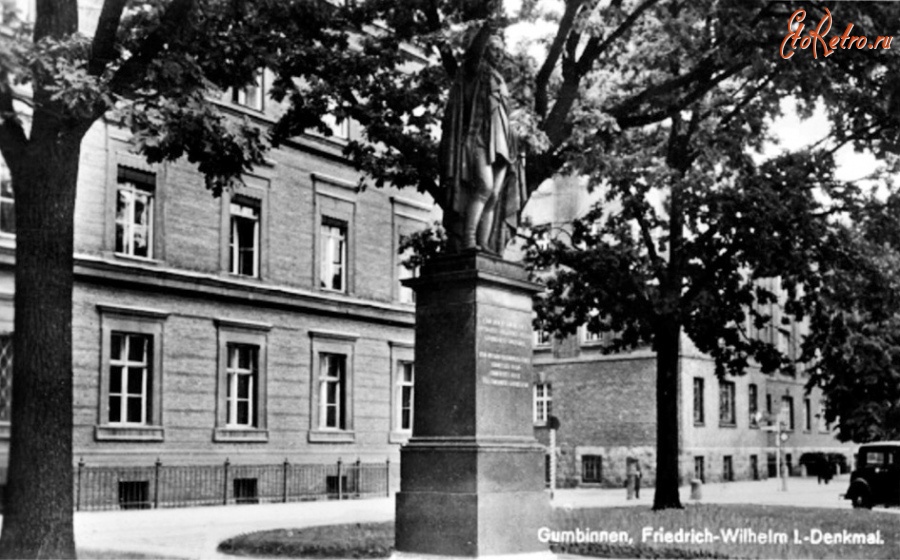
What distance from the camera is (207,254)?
95.6ft

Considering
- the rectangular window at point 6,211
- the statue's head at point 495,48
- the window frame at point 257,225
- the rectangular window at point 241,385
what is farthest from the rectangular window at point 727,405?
the statue's head at point 495,48

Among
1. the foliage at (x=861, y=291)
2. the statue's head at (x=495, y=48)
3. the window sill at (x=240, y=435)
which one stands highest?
the statue's head at (x=495, y=48)

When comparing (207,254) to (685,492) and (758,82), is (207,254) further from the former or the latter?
(685,492)

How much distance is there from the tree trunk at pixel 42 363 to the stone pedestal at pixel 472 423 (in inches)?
149

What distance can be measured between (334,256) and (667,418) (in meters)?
12.0

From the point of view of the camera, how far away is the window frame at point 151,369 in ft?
85.2

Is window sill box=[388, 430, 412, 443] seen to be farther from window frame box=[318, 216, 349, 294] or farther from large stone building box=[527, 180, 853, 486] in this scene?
large stone building box=[527, 180, 853, 486]

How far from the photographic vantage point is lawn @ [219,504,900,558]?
15.8 meters

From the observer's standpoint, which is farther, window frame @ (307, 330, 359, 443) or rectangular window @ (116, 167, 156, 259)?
window frame @ (307, 330, 359, 443)

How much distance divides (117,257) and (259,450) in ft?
21.7

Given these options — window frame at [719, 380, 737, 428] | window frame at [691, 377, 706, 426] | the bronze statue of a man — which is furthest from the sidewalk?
window frame at [719, 380, 737, 428]

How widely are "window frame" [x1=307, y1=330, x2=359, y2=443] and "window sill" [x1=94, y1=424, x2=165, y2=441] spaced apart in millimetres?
5616

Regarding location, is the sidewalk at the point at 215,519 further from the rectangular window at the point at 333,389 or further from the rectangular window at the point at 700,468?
the rectangular window at the point at 700,468

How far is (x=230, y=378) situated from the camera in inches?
1179
